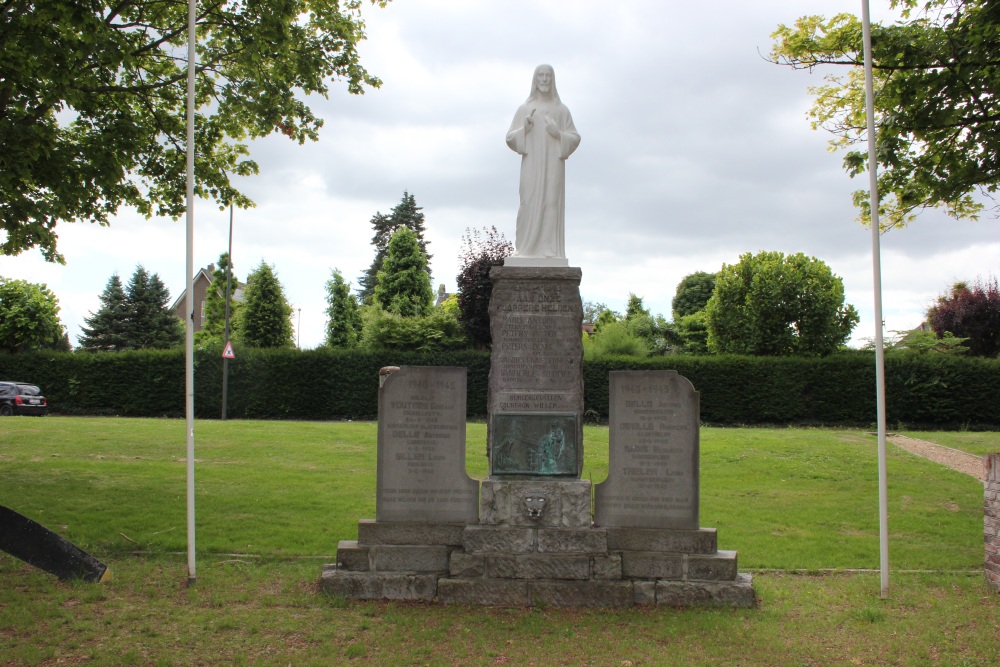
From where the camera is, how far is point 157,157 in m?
12.8

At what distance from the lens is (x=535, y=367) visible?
7.38m

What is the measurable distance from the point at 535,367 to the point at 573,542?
1.63m

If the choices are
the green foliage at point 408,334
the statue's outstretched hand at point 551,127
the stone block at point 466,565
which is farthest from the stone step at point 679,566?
the green foliage at point 408,334

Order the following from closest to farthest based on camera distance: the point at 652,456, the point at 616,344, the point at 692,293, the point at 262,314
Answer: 1. the point at 652,456
2. the point at 616,344
3. the point at 262,314
4. the point at 692,293

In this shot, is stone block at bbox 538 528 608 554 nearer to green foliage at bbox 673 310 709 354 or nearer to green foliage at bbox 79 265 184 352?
green foliage at bbox 673 310 709 354

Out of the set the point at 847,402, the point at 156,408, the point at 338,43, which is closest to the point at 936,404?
the point at 847,402

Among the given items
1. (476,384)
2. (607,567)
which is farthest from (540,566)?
(476,384)

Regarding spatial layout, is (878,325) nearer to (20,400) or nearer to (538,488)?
(538,488)

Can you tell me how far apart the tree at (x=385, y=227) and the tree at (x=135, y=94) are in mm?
41260

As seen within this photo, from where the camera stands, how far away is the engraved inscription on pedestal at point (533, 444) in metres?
7.29

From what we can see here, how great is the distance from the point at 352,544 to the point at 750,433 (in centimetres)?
1284

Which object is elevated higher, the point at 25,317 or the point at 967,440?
the point at 25,317

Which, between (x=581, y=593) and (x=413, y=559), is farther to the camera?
(x=413, y=559)

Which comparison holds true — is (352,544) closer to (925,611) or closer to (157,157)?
(925,611)
